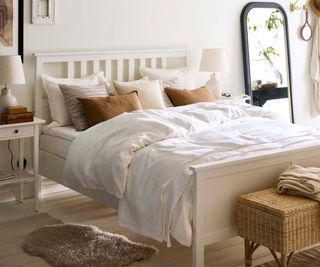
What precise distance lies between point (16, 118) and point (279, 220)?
2.11m

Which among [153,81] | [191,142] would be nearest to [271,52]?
[153,81]

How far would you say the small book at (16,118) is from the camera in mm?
4121

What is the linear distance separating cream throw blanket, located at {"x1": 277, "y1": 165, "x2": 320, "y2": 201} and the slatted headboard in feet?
7.25

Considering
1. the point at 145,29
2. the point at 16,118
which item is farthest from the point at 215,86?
the point at 16,118

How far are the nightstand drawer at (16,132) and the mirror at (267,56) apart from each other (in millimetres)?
2640

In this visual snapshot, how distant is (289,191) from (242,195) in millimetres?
252

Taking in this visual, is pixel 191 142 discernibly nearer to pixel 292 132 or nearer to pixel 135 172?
pixel 135 172

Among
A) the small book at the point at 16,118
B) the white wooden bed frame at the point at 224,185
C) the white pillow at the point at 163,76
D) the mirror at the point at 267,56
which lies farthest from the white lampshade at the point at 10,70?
the mirror at the point at 267,56

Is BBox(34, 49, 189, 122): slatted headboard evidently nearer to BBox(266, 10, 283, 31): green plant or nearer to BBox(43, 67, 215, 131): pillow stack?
BBox(43, 67, 215, 131): pillow stack

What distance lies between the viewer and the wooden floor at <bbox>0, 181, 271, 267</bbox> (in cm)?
345

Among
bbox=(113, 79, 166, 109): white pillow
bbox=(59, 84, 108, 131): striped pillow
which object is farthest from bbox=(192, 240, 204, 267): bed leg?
bbox=(113, 79, 166, 109): white pillow

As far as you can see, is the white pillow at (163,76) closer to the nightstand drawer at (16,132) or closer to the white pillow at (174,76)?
the white pillow at (174,76)

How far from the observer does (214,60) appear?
5348 mm

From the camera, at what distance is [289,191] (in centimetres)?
315
